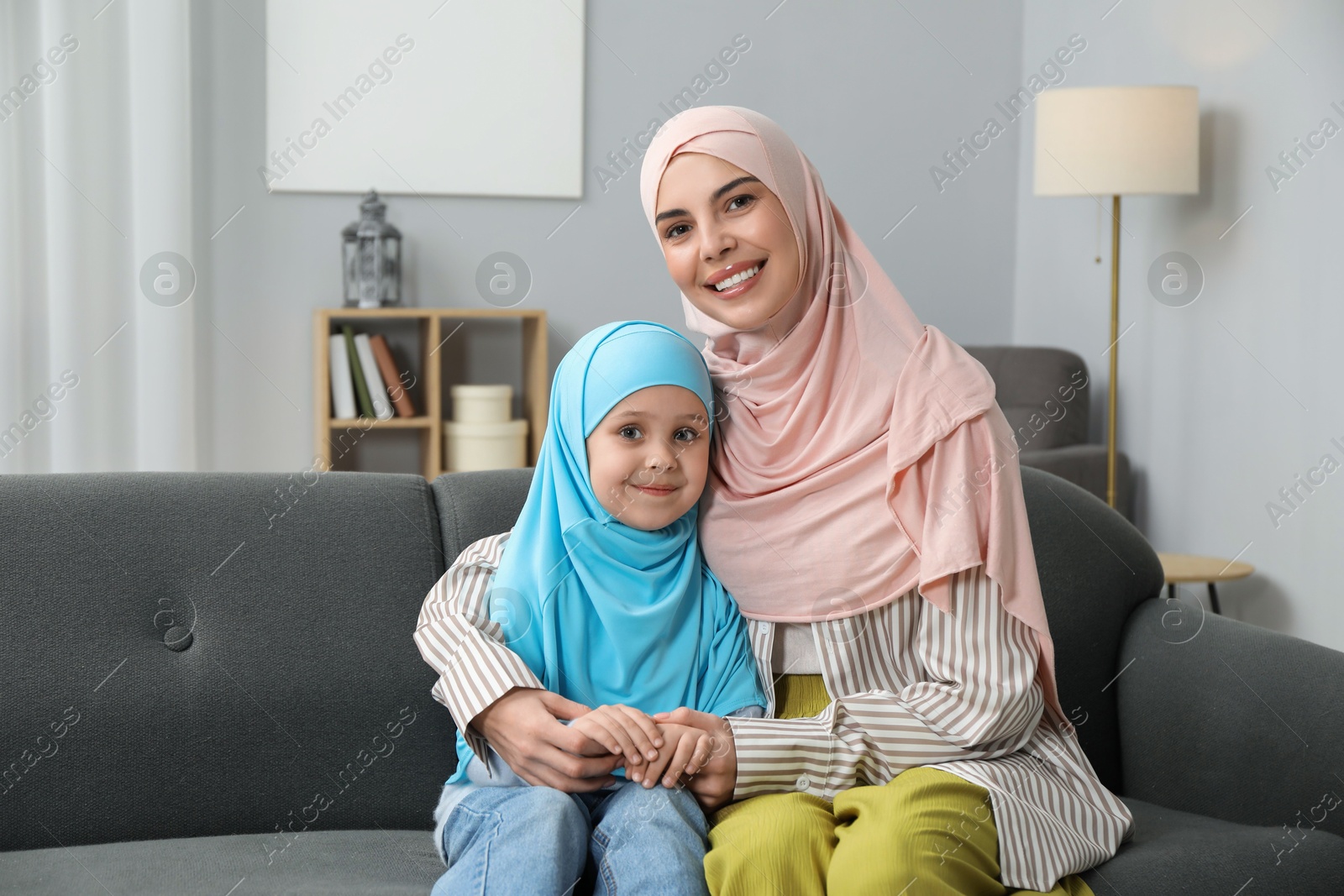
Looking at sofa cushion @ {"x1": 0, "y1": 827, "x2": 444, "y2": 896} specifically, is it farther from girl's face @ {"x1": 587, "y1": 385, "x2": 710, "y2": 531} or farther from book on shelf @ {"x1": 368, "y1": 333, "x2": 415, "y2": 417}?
book on shelf @ {"x1": 368, "y1": 333, "x2": 415, "y2": 417}

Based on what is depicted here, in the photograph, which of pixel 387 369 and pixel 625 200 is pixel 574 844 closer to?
pixel 387 369

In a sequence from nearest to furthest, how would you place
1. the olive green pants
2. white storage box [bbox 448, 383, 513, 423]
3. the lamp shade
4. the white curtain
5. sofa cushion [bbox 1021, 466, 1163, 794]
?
the olive green pants, sofa cushion [bbox 1021, 466, 1163, 794], the lamp shade, the white curtain, white storage box [bbox 448, 383, 513, 423]

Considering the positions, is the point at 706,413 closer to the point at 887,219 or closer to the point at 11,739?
the point at 11,739

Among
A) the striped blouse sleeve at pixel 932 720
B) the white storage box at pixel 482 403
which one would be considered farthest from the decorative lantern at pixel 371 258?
the striped blouse sleeve at pixel 932 720

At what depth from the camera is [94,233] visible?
357 cm

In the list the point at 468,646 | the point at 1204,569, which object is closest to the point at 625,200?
the point at 1204,569

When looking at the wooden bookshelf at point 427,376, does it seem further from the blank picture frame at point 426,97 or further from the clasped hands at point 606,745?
the clasped hands at point 606,745

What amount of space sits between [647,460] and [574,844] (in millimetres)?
429

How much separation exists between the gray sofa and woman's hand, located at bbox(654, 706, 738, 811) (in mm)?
342

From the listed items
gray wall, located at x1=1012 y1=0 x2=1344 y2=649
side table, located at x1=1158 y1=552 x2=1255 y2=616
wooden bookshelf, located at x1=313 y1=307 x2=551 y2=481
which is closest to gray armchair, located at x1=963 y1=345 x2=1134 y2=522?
gray wall, located at x1=1012 y1=0 x2=1344 y2=649

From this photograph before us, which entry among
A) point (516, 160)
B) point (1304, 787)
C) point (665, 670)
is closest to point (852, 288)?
point (665, 670)

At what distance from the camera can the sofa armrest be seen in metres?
1.43

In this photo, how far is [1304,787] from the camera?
1421 millimetres

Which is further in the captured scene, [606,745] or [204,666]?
[204,666]
